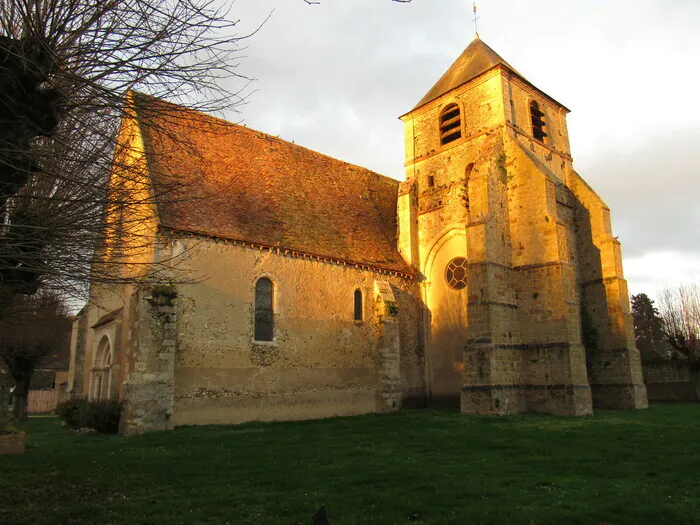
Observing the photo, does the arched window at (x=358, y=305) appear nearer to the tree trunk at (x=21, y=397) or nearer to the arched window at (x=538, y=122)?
the arched window at (x=538, y=122)

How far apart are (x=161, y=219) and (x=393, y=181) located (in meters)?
13.3

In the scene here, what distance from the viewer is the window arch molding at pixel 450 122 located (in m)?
21.2

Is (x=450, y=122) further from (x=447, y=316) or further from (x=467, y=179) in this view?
(x=447, y=316)

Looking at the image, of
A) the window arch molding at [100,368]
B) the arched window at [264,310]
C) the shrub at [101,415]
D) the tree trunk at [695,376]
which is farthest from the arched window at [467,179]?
the shrub at [101,415]

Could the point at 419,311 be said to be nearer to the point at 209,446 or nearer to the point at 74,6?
the point at 209,446

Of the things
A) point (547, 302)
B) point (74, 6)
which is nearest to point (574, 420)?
point (547, 302)

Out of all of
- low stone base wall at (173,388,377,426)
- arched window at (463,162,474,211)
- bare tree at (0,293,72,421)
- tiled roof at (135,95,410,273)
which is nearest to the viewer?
low stone base wall at (173,388,377,426)

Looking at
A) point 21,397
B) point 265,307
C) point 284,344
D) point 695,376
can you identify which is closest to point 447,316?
point 284,344

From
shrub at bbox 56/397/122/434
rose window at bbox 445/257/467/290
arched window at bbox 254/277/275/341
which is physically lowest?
shrub at bbox 56/397/122/434

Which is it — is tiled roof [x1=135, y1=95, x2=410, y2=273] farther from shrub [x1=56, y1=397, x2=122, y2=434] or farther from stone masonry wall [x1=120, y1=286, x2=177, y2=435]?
shrub [x1=56, y1=397, x2=122, y2=434]

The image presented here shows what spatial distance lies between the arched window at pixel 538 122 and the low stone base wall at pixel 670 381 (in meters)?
12.5

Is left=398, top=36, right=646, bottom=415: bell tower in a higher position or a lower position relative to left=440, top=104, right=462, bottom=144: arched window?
lower

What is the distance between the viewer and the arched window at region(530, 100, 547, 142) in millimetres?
21469

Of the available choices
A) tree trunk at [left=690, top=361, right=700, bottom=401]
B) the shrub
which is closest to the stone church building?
the shrub
